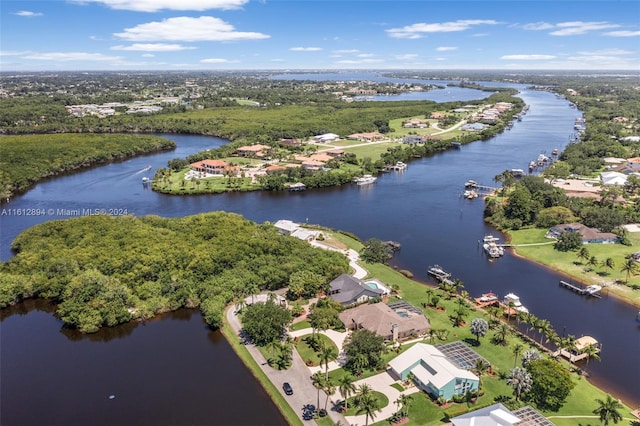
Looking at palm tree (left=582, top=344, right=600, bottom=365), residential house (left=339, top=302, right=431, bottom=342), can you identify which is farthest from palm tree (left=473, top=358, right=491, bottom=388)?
palm tree (left=582, top=344, right=600, bottom=365)

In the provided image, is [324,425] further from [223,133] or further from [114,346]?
[223,133]

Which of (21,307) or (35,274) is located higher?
(35,274)

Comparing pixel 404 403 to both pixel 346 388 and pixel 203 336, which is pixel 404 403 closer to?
pixel 346 388

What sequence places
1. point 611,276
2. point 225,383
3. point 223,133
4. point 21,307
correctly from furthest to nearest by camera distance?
point 223,133
point 611,276
point 21,307
point 225,383

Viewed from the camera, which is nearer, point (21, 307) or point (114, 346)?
point (114, 346)

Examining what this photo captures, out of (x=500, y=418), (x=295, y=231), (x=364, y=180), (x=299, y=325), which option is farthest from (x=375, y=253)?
(x=364, y=180)

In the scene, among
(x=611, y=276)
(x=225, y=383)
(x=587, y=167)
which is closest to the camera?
(x=225, y=383)

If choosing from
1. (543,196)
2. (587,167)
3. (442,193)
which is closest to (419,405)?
(543,196)

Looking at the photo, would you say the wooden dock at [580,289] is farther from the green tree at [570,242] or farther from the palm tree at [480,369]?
the palm tree at [480,369]
